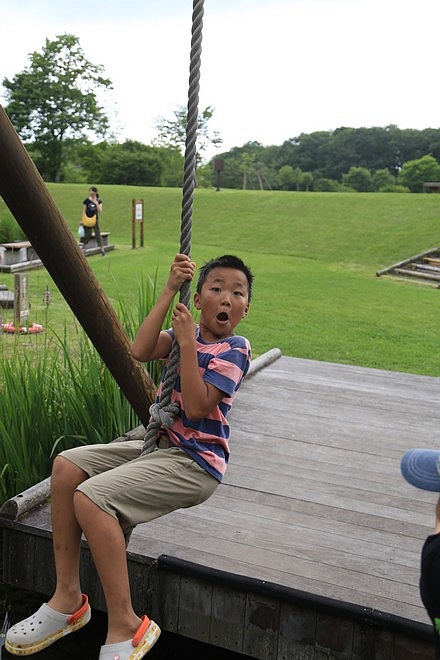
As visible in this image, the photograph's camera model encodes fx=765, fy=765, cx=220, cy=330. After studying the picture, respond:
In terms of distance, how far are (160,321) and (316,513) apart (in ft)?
3.93

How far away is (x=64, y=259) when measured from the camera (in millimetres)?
2361

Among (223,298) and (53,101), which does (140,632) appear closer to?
(223,298)

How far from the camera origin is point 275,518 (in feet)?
9.48

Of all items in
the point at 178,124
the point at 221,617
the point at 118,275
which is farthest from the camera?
the point at 178,124

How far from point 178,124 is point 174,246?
34.5 meters

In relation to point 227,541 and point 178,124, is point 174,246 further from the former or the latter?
point 178,124

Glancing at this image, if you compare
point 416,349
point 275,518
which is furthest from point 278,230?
point 275,518

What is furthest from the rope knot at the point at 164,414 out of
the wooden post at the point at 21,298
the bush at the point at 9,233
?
the bush at the point at 9,233

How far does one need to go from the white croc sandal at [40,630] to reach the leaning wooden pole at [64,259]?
2.99 feet

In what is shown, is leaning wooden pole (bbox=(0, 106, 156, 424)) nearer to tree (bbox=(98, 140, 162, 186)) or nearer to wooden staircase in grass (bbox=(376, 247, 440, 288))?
wooden staircase in grass (bbox=(376, 247, 440, 288))

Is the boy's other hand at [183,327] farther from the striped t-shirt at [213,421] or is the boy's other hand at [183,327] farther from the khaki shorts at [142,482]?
the khaki shorts at [142,482]

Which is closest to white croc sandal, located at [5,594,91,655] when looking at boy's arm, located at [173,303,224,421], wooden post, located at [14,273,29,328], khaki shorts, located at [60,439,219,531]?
khaki shorts, located at [60,439,219,531]

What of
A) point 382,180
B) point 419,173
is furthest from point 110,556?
point 382,180

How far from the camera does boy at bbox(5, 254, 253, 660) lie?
1.95m
